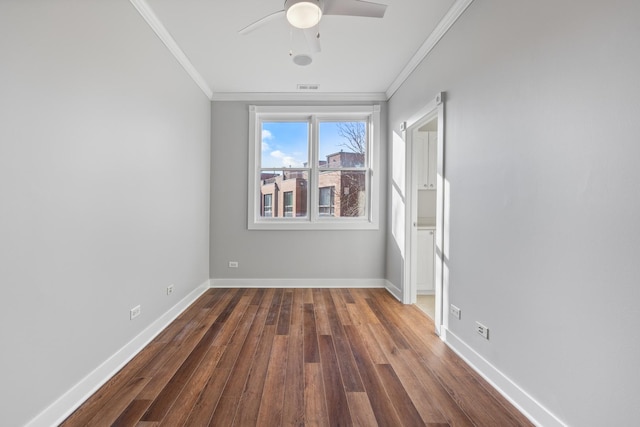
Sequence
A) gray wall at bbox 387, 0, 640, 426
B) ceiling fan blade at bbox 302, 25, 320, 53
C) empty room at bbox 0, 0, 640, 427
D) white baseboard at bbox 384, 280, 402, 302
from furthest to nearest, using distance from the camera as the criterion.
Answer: white baseboard at bbox 384, 280, 402, 302
ceiling fan blade at bbox 302, 25, 320, 53
empty room at bbox 0, 0, 640, 427
gray wall at bbox 387, 0, 640, 426

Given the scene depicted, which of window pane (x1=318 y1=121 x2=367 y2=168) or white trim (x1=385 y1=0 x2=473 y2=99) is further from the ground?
white trim (x1=385 y1=0 x2=473 y2=99)

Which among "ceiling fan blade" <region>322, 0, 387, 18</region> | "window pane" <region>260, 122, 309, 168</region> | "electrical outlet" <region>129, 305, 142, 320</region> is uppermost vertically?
"ceiling fan blade" <region>322, 0, 387, 18</region>

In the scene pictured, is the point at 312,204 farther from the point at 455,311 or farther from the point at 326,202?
the point at 455,311

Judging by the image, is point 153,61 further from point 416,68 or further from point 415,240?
point 415,240

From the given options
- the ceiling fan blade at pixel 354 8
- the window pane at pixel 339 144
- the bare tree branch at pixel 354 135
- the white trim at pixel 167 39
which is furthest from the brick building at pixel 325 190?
the ceiling fan blade at pixel 354 8

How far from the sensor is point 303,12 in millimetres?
1967

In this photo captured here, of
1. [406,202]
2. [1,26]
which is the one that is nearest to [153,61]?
[1,26]

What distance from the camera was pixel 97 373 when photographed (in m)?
1.88

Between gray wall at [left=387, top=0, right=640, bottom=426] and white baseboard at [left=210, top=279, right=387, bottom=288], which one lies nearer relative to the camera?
gray wall at [left=387, top=0, right=640, bottom=426]

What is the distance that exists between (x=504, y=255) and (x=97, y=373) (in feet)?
8.91

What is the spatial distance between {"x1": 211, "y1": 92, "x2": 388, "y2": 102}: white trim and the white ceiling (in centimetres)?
10

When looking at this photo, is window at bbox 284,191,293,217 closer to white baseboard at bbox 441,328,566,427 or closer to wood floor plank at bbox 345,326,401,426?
wood floor plank at bbox 345,326,401,426

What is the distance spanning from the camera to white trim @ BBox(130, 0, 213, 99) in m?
2.32

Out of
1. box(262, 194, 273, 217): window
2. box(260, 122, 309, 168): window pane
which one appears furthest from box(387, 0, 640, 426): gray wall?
box(262, 194, 273, 217): window
